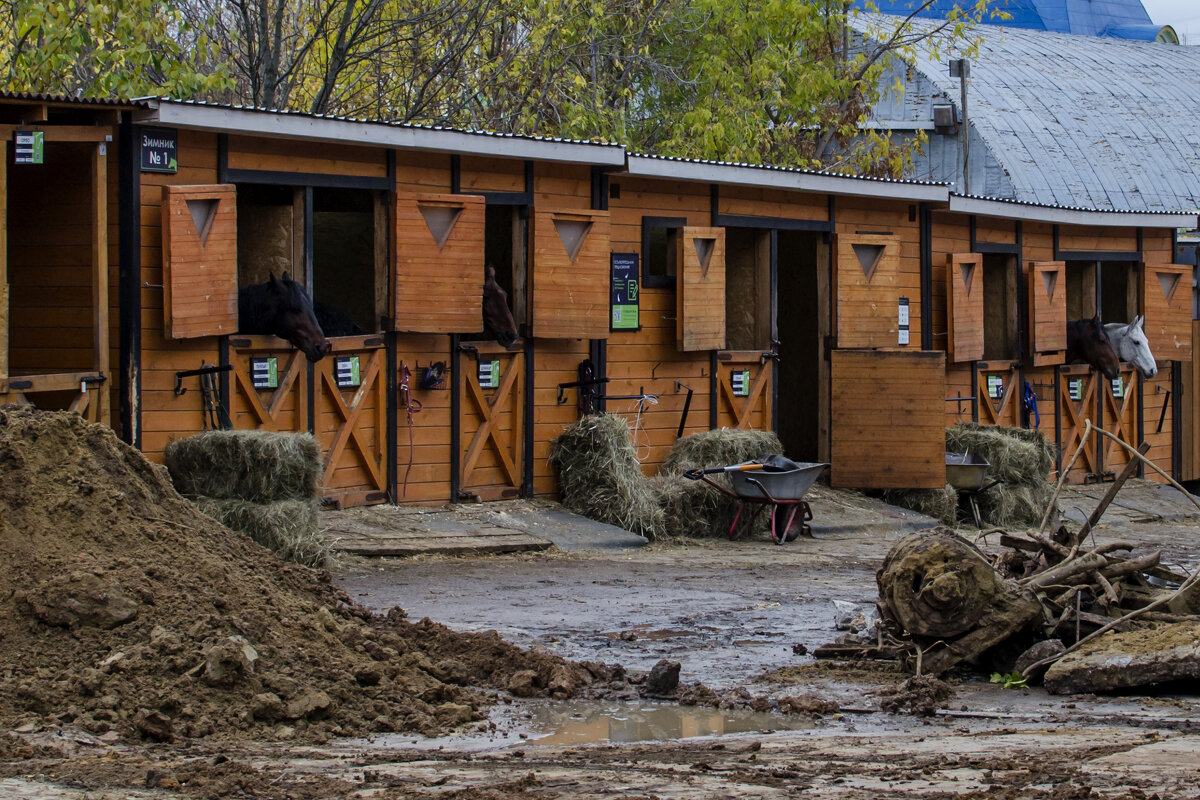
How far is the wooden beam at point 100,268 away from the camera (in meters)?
10.5

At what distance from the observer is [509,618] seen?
8758mm

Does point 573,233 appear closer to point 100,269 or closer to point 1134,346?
point 100,269

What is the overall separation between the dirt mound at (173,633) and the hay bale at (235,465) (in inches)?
107

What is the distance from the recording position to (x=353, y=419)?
12438mm

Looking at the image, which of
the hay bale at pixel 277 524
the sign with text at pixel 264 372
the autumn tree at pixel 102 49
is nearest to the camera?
the hay bale at pixel 277 524

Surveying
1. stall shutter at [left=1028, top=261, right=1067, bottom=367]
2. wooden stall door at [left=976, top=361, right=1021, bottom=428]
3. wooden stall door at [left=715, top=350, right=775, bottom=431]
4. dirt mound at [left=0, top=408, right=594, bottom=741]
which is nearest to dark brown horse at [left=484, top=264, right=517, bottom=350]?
wooden stall door at [left=715, top=350, right=775, bottom=431]

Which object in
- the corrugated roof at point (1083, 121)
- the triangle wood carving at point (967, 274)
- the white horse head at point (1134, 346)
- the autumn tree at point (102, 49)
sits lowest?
the white horse head at point (1134, 346)

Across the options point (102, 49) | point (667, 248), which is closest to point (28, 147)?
point (667, 248)

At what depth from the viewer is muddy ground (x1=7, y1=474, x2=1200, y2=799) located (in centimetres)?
491

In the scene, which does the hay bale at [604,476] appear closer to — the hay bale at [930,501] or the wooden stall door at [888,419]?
the wooden stall door at [888,419]

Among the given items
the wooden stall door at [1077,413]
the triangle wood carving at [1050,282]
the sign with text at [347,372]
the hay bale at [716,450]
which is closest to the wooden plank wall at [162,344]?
the sign with text at [347,372]

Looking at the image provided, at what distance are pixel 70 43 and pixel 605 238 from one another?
594 centimetres

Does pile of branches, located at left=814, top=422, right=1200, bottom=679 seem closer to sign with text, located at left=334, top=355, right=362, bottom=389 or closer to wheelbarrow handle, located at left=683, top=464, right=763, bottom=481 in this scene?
wheelbarrow handle, located at left=683, top=464, right=763, bottom=481

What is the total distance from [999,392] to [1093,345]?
146cm
